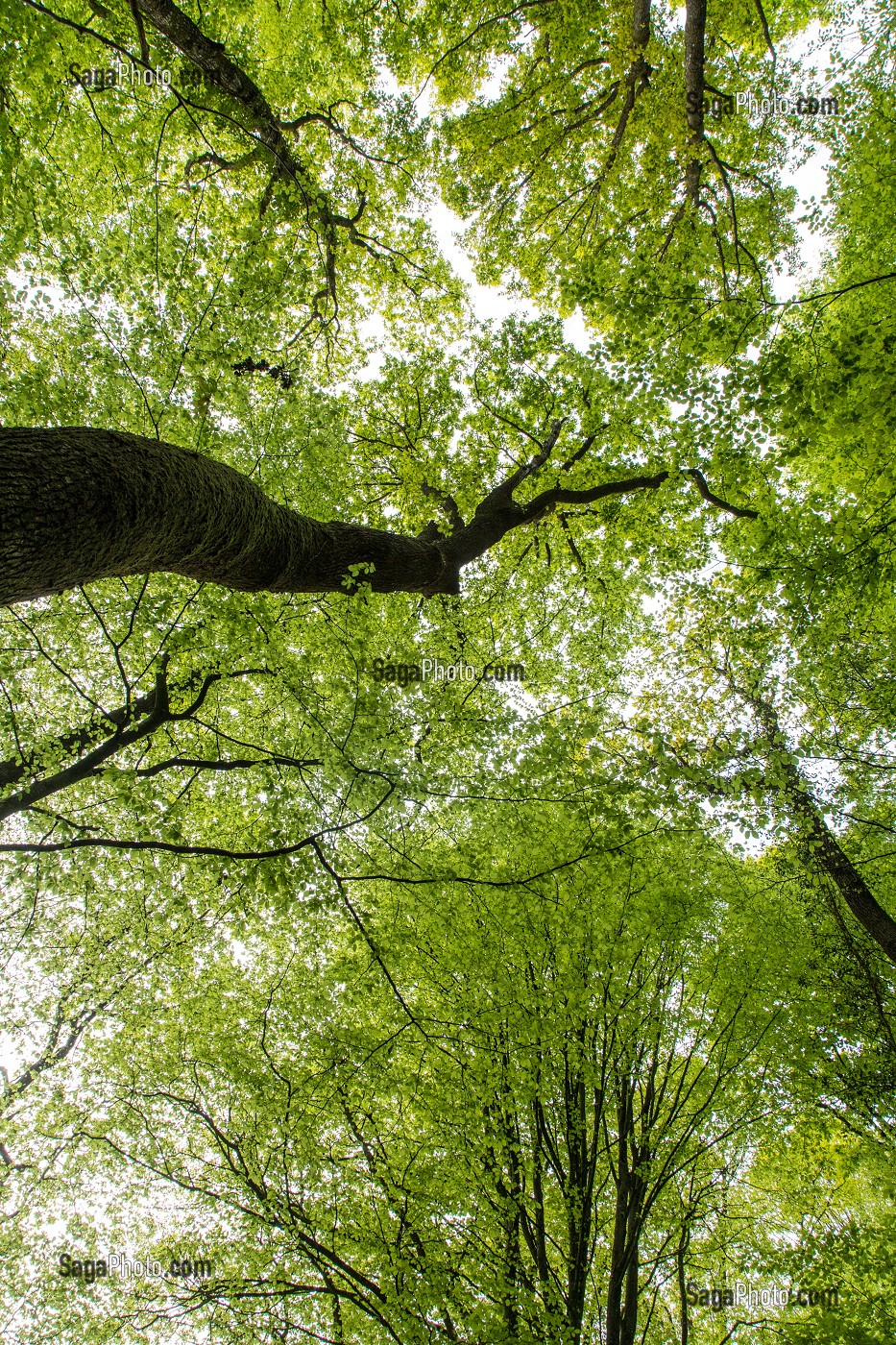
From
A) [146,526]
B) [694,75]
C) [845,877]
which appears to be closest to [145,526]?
[146,526]

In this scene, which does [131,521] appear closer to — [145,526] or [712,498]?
[145,526]

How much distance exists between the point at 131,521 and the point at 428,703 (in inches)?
179

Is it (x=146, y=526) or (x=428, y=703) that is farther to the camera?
(x=428, y=703)

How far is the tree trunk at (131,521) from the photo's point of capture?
102 inches

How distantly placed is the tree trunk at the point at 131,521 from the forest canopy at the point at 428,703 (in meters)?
0.03

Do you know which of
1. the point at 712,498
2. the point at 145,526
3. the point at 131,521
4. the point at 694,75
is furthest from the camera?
the point at 712,498

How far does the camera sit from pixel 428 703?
23.7ft

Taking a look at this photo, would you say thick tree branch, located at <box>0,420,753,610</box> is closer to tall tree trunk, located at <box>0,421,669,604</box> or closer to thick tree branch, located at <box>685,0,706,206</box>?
tall tree trunk, located at <box>0,421,669,604</box>

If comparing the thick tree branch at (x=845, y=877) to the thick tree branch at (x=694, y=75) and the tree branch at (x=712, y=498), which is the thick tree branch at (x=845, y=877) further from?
the thick tree branch at (x=694, y=75)

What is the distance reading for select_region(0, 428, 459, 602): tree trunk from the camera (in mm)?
2590

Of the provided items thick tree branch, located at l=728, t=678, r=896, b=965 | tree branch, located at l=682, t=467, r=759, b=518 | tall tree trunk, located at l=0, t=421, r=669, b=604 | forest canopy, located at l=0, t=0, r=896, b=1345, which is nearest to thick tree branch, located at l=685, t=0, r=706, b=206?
forest canopy, located at l=0, t=0, r=896, b=1345

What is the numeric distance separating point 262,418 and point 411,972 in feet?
22.9

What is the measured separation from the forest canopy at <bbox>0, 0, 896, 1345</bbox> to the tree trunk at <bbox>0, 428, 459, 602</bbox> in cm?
3

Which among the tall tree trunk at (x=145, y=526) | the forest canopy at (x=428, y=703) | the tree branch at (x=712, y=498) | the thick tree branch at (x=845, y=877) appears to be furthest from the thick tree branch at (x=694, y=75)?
the thick tree branch at (x=845, y=877)
